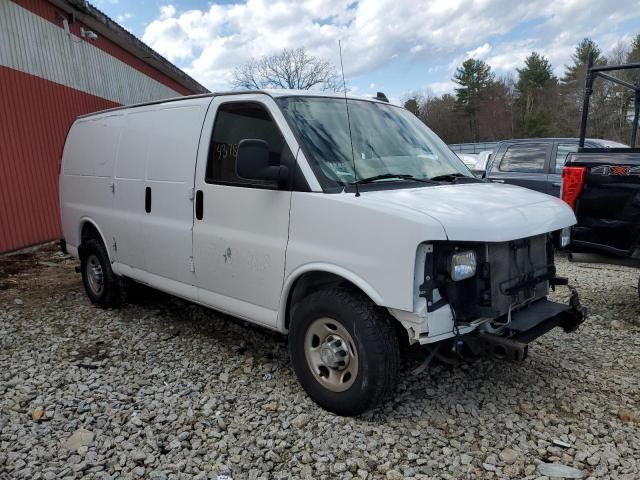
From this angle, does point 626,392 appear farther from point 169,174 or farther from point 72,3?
point 72,3

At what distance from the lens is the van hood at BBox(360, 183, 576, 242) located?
2.64 m

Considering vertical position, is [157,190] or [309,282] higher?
[157,190]

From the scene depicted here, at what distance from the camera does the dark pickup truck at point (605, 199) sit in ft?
14.6

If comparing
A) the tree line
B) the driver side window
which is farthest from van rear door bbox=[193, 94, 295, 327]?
the tree line

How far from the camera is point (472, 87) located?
59.4 m

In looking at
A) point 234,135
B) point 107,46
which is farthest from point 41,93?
point 234,135

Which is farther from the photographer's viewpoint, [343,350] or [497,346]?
[343,350]

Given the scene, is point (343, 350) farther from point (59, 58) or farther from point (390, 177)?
point (59, 58)

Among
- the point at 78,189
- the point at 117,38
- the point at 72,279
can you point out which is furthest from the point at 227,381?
the point at 117,38

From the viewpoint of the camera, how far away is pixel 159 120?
14.6 ft

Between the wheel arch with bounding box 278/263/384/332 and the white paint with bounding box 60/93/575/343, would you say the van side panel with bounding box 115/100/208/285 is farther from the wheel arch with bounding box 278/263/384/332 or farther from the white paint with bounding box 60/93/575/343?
the wheel arch with bounding box 278/263/384/332

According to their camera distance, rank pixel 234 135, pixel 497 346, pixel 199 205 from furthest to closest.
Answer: pixel 199 205
pixel 234 135
pixel 497 346

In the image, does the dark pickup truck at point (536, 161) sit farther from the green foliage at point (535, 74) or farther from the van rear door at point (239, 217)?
the green foliage at point (535, 74)

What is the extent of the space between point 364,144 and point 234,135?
102cm
